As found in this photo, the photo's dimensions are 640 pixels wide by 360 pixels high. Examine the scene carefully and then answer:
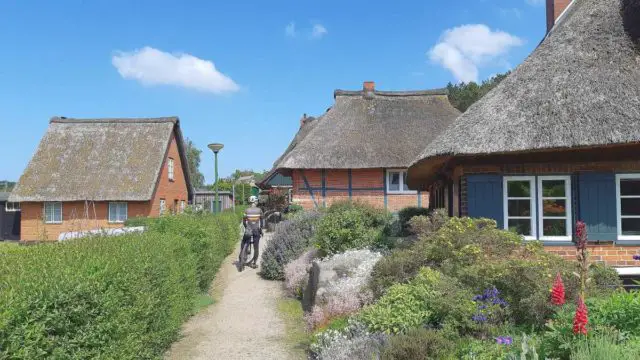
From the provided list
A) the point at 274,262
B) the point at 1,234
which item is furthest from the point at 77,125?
the point at 274,262

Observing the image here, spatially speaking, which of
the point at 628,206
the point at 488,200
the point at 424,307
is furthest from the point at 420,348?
the point at 628,206

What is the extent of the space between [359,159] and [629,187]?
460 inches

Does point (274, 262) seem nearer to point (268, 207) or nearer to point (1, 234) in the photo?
point (268, 207)

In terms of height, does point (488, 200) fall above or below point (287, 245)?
above

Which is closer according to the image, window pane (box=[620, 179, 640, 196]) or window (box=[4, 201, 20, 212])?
window pane (box=[620, 179, 640, 196])

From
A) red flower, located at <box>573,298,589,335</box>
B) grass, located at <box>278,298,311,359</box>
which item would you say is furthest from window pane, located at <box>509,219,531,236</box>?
red flower, located at <box>573,298,589,335</box>

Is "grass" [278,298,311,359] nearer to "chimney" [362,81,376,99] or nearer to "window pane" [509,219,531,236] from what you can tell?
"window pane" [509,219,531,236]

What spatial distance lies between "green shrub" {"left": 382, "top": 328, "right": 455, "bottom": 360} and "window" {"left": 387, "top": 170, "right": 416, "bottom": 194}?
52.6 ft

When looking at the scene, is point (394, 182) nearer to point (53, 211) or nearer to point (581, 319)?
point (53, 211)

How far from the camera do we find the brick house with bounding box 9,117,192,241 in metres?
24.8

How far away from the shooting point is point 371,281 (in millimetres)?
7699

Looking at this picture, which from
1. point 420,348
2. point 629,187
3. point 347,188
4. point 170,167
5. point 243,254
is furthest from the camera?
point 170,167

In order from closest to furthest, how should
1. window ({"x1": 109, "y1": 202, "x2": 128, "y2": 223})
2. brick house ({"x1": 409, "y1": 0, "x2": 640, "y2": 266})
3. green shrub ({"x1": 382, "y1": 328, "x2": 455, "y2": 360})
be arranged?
green shrub ({"x1": 382, "y1": 328, "x2": 455, "y2": 360})
brick house ({"x1": 409, "y1": 0, "x2": 640, "y2": 266})
window ({"x1": 109, "y1": 202, "x2": 128, "y2": 223})

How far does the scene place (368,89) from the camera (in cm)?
2425
